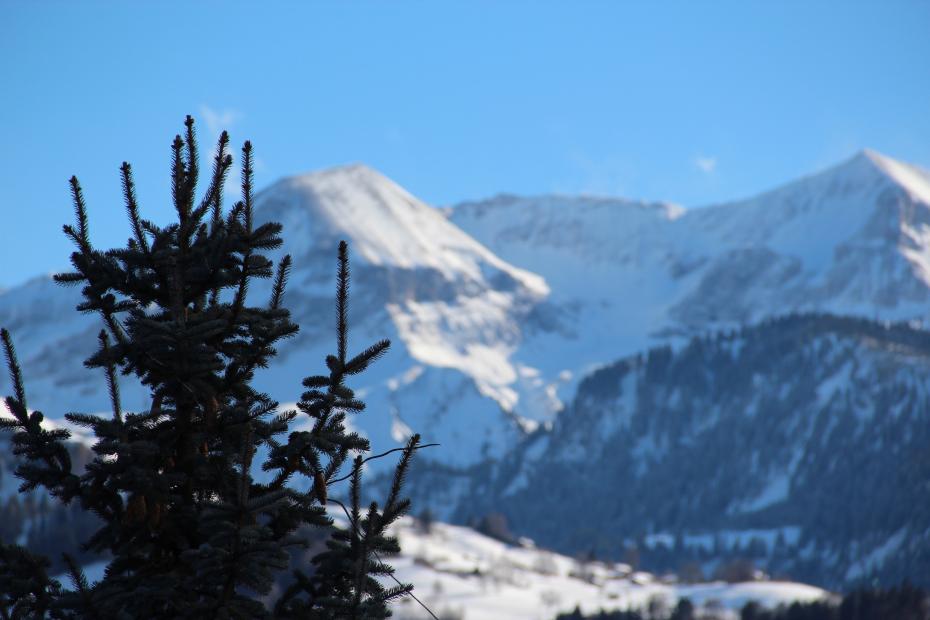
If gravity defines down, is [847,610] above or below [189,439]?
above

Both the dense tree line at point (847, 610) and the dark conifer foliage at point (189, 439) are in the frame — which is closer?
the dark conifer foliage at point (189, 439)

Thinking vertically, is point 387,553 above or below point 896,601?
below

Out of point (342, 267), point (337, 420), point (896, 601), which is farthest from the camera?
point (896, 601)

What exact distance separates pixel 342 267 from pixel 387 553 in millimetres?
2382

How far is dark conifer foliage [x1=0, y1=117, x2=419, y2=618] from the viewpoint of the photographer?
11.6 m

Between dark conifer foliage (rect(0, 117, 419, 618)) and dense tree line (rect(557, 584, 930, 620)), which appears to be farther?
dense tree line (rect(557, 584, 930, 620))

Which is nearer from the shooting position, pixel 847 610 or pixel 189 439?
pixel 189 439

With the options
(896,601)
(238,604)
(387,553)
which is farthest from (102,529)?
(896,601)

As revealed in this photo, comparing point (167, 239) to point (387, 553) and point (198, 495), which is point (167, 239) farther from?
point (387, 553)

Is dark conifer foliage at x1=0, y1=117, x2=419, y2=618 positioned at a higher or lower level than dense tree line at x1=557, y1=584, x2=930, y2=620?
lower

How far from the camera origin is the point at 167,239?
12562 mm

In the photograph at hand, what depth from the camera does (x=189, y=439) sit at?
40.2ft

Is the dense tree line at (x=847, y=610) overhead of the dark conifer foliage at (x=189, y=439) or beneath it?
overhead

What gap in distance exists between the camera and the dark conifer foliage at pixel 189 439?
11594mm
